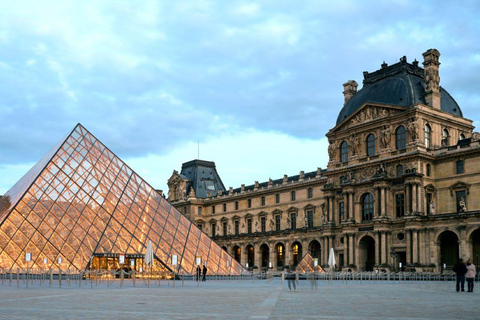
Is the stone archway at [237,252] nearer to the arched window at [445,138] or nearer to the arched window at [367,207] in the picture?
the arched window at [367,207]

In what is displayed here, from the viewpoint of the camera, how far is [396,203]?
57.8 m

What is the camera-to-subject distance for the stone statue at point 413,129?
55844 mm

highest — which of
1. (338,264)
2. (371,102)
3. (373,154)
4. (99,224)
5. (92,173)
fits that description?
(371,102)

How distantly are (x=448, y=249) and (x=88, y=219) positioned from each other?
34437mm

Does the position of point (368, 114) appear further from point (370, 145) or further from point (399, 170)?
point (399, 170)

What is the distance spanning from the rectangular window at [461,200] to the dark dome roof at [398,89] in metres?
8.94

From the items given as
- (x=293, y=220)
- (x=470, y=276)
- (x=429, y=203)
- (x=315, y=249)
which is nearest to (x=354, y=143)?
(x=429, y=203)

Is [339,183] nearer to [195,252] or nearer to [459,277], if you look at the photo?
[195,252]

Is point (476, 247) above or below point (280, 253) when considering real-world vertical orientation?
above

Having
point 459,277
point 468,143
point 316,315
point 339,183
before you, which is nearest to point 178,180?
point 339,183

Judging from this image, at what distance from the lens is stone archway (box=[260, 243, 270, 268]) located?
79625 mm

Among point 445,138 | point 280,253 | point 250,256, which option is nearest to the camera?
point 445,138

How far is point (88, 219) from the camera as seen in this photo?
35.6m

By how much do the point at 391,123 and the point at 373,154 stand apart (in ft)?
12.4
